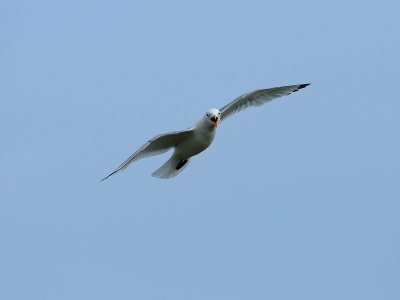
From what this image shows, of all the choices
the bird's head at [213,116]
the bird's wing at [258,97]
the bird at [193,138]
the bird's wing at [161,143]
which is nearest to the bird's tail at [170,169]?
the bird at [193,138]

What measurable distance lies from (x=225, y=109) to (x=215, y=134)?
45.5 inches

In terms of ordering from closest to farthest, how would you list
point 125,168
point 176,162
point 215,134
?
point 125,168 < point 215,134 < point 176,162

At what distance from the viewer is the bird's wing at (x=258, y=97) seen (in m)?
13.3

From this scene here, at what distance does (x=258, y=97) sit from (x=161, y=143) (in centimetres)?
181

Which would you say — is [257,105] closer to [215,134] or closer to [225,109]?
[225,109]

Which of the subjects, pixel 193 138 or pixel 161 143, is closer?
pixel 193 138

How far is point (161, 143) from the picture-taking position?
12.5 metres

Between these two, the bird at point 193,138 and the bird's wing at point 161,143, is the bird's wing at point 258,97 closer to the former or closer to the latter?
the bird at point 193,138

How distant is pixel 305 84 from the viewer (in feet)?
44.3

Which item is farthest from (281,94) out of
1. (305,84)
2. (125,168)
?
(125,168)

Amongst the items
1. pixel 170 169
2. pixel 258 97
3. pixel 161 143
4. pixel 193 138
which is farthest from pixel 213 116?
pixel 258 97

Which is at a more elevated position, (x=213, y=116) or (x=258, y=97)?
(x=258, y=97)

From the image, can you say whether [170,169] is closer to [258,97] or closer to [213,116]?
[213,116]

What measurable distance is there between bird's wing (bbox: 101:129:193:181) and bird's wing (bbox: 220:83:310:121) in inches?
41.8
